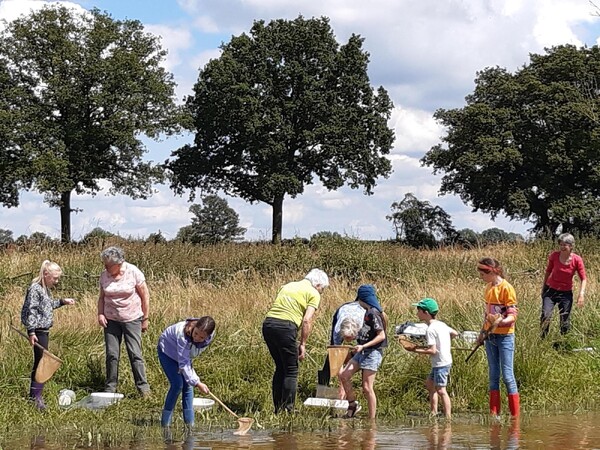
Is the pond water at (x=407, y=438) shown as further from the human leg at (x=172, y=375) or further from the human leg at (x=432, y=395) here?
the human leg at (x=172, y=375)

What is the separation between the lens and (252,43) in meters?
50.8

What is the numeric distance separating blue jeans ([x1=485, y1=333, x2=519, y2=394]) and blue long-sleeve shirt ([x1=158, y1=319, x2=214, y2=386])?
10.5 feet

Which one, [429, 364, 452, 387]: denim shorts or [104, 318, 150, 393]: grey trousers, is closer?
[429, 364, 452, 387]: denim shorts

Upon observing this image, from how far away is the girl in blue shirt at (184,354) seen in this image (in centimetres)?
873

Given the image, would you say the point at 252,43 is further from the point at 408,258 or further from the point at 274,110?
the point at 408,258

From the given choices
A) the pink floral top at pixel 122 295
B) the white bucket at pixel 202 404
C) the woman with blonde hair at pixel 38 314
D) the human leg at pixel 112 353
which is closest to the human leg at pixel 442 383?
the white bucket at pixel 202 404

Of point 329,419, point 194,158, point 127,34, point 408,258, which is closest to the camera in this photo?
point 329,419

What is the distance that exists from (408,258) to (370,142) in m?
28.4

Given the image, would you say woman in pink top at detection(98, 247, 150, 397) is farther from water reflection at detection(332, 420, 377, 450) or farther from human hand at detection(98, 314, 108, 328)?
water reflection at detection(332, 420, 377, 450)

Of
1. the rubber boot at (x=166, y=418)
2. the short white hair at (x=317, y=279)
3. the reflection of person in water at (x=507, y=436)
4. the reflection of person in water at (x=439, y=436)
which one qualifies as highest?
the short white hair at (x=317, y=279)

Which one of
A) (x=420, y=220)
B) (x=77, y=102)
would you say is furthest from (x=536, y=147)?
(x=77, y=102)

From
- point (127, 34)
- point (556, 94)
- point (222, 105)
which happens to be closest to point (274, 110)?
point (222, 105)

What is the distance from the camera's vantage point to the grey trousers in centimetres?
1109

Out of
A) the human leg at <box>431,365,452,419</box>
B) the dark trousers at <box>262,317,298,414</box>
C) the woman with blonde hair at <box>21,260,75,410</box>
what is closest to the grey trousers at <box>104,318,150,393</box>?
the woman with blonde hair at <box>21,260,75,410</box>
